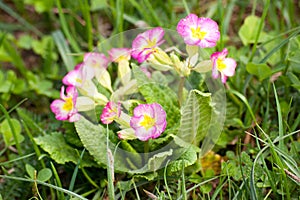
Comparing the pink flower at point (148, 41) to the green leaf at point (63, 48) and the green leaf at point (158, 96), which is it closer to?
the green leaf at point (158, 96)

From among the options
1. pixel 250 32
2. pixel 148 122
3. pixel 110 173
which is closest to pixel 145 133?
pixel 148 122

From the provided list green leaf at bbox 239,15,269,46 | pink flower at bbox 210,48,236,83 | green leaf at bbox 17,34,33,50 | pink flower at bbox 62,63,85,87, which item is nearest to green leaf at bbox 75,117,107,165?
pink flower at bbox 62,63,85,87

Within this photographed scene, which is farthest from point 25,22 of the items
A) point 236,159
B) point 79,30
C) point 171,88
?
point 236,159

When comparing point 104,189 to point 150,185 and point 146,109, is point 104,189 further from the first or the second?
point 146,109

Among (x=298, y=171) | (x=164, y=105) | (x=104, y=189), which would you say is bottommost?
(x=104, y=189)

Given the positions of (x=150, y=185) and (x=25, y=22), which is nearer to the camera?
(x=150, y=185)

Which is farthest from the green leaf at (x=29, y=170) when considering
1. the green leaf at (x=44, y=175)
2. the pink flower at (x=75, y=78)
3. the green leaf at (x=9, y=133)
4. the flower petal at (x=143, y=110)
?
the flower petal at (x=143, y=110)

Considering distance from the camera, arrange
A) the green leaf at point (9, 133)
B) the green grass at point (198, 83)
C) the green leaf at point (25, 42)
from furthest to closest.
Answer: the green leaf at point (25, 42) < the green leaf at point (9, 133) < the green grass at point (198, 83)

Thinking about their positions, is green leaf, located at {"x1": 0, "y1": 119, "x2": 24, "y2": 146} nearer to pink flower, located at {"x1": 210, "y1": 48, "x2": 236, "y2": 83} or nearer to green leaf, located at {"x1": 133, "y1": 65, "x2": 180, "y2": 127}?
green leaf, located at {"x1": 133, "y1": 65, "x2": 180, "y2": 127}
